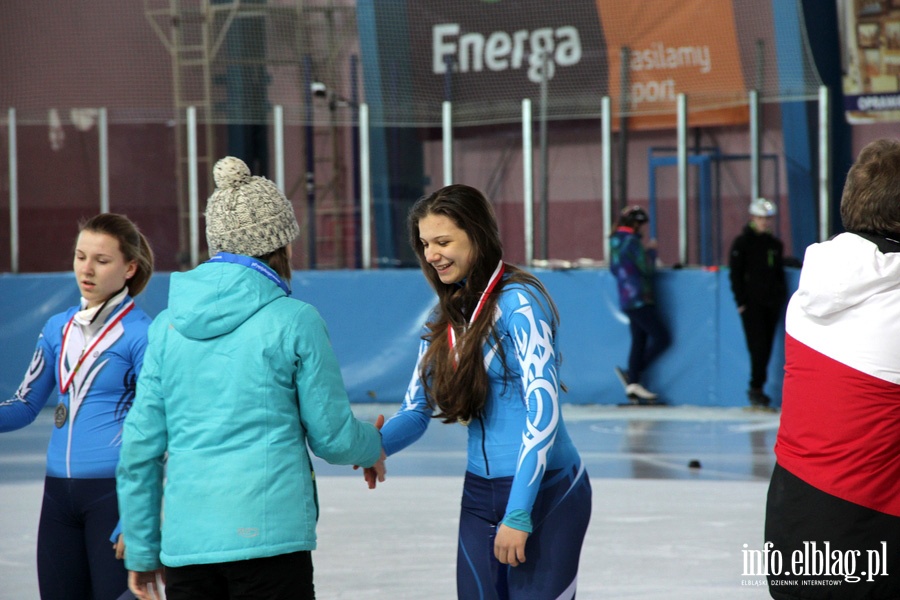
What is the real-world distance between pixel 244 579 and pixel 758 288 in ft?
27.6

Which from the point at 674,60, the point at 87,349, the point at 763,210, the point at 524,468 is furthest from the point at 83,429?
the point at 674,60

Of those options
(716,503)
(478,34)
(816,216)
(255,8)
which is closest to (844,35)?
(816,216)

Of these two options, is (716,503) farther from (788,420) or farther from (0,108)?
(0,108)

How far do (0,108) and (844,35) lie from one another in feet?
31.2

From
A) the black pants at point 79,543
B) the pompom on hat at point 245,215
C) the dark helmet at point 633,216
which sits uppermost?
the dark helmet at point 633,216

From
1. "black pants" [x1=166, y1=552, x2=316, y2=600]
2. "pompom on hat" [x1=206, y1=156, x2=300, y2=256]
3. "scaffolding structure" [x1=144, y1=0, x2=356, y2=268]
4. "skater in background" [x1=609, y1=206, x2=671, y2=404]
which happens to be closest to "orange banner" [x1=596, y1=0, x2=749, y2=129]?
"skater in background" [x1=609, y1=206, x2=671, y2=404]

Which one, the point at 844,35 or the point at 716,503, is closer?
the point at 716,503

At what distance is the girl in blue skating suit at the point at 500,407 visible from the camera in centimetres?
266

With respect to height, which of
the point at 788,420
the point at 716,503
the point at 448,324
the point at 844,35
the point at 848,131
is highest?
the point at 844,35

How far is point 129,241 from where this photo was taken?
3416 mm

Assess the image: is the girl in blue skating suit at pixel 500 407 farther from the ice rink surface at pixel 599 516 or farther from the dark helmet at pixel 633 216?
the dark helmet at pixel 633 216

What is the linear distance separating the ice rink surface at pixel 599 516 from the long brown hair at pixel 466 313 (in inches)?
72.0

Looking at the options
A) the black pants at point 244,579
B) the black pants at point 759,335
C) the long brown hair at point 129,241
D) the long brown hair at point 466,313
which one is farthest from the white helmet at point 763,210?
the black pants at point 244,579

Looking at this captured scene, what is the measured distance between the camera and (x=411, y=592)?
14.7 feet
